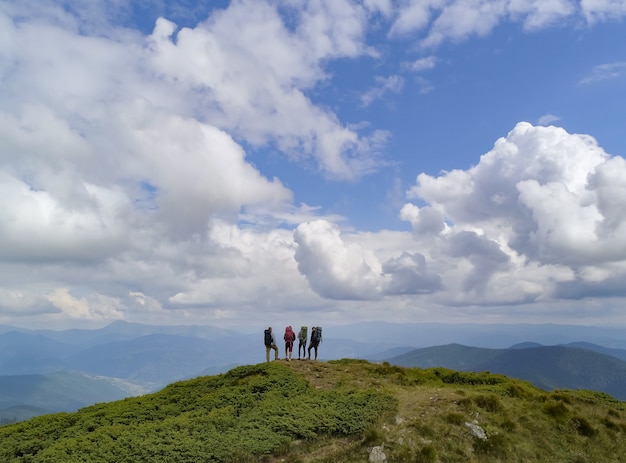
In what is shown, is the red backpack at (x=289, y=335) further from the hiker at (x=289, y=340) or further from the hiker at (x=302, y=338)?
the hiker at (x=302, y=338)

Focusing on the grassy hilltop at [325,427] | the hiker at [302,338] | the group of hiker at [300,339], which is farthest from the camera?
the hiker at [302,338]

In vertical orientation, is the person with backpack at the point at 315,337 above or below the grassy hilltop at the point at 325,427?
above

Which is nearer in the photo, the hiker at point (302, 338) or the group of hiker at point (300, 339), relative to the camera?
the group of hiker at point (300, 339)

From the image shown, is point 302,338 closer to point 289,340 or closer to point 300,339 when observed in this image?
point 300,339

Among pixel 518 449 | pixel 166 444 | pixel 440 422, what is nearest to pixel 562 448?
pixel 518 449

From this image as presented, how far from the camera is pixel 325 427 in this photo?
1872cm

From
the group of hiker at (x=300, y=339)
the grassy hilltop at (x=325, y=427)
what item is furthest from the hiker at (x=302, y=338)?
the grassy hilltop at (x=325, y=427)

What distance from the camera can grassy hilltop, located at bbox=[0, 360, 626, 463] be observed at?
1683 cm

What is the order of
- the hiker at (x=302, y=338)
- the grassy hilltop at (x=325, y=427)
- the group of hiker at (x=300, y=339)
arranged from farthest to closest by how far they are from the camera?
the hiker at (x=302, y=338), the group of hiker at (x=300, y=339), the grassy hilltop at (x=325, y=427)

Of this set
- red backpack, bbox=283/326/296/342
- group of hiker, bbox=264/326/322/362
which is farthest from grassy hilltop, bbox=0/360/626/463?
A: red backpack, bbox=283/326/296/342

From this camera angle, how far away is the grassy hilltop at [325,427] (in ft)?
55.2

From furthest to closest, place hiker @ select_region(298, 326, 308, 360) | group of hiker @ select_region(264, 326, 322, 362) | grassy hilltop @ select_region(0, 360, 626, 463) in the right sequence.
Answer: hiker @ select_region(298, 326, 308, 360), group of hiker @ select_region(264, 326, 322, 362), grassy hilltop @ select_region(0, 360, 626, 463)

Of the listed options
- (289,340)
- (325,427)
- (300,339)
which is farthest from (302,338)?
(325,427)

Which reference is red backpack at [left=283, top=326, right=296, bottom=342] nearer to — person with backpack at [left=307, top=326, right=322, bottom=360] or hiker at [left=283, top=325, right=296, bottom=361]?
hiker at [left=283, top=325, right=296, bottom=361]
